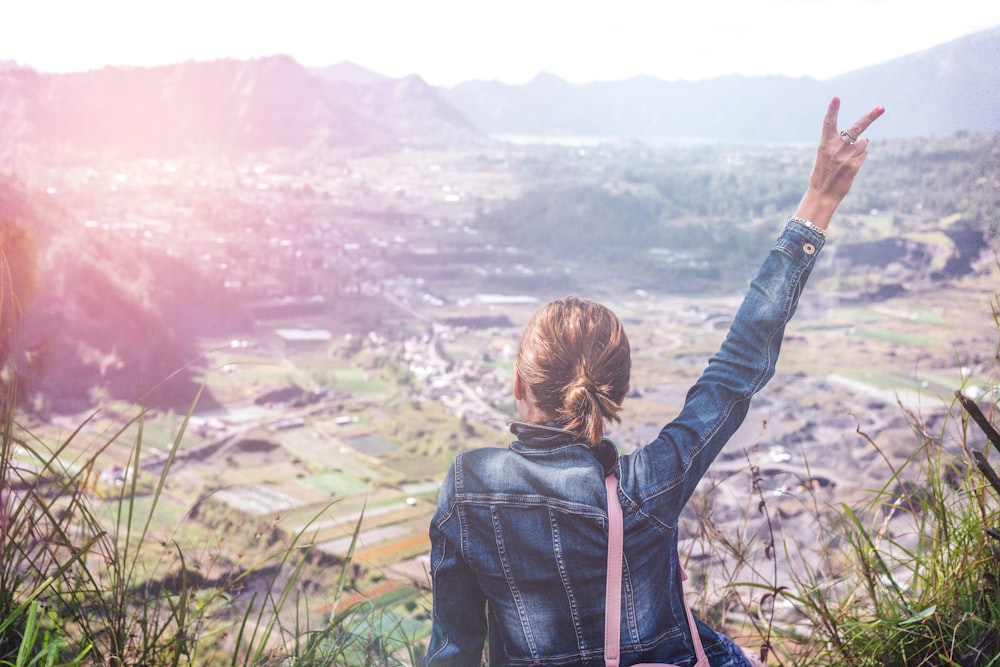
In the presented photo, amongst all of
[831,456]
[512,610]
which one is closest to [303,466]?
[831,456]

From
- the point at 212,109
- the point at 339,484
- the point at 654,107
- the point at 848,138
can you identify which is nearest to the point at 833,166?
the point at 848,138

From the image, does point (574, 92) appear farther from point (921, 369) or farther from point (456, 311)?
point (921, 369)

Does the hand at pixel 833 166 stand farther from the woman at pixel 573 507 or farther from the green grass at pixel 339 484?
the green grass at pixel 339 484

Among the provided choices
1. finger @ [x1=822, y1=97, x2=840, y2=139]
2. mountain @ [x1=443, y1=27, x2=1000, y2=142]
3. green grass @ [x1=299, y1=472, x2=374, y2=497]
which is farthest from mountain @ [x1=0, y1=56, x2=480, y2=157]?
finger @ [x1=822, y1=97, x2=840, y2=139]

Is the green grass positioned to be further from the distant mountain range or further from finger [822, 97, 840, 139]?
finger [822, 97, 840, 139]

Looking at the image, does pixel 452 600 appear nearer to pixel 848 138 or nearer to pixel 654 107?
pixel 848 138
